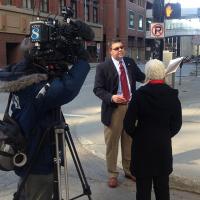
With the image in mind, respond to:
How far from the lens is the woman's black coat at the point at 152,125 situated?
4.18 metres

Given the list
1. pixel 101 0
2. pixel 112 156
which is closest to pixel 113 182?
pixel 112 156

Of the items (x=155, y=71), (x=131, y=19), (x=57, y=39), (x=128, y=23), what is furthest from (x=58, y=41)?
(x=131, y=19)

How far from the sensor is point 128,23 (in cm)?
7456

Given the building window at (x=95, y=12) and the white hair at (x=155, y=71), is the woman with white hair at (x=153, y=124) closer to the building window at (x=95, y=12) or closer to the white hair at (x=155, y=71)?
the white hair at (x=155, y=71)

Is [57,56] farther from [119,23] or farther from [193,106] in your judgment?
[119,23]

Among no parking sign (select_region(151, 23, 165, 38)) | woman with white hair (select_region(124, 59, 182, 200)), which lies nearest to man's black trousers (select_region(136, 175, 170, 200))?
woman with white hair (select_region(124, 59, 182, 200))

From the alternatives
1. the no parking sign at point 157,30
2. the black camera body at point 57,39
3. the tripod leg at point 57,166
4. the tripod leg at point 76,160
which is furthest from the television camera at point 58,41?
the no parking sign at point 157,30

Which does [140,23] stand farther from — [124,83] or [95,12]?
[124,83]

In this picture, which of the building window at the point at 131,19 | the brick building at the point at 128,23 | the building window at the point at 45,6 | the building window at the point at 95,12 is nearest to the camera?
the building window at the point at 45,6

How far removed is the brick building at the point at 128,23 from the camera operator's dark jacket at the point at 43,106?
56946 mm

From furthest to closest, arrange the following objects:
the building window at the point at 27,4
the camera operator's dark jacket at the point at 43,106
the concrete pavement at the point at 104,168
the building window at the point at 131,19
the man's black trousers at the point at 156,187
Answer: the building window at the point at 131,19 → the building window at the point at 27,4 → the concrete pavement at the point at 104,168 → the man's black trousers at the point at 156,187 → the camera operator's dark jacket at the point at 43,106

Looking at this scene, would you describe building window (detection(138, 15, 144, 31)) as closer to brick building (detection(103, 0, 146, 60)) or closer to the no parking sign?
brick building (detection(103, 0, 146, 60))

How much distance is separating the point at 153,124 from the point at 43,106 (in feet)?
3.97

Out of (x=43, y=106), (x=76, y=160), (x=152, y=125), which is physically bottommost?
(x=76, y=160)
